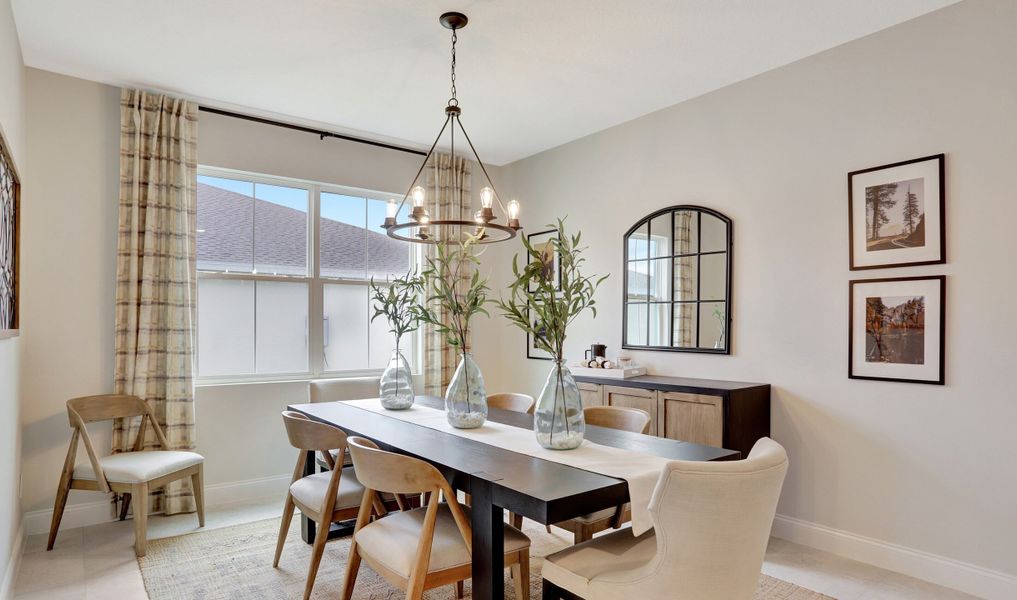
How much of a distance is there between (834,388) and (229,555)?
3305mm

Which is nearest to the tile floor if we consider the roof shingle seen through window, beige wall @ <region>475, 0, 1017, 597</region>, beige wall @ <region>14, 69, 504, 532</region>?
beige wall @ <region>475, 0, 1017, 597</region>

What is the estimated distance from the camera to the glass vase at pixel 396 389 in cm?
314

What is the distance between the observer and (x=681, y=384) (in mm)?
3400

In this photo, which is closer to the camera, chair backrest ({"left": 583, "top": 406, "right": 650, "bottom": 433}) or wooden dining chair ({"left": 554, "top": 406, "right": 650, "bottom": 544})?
wooden dining chair ({"left": 554, "top": 406, "right": 650, "bottom": 544})

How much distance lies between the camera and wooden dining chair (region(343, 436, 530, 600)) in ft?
6.02

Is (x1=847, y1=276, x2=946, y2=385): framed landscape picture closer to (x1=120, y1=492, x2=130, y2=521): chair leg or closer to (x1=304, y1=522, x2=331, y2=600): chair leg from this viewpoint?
(x1=304, y1=522, x2=331, y2=600): chair leg

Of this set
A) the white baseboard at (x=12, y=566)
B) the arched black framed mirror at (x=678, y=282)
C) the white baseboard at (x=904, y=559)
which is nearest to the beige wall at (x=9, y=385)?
the white baseboard at (x=12, y=566)

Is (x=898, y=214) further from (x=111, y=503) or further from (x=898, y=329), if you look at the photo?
(x=111, y=503)

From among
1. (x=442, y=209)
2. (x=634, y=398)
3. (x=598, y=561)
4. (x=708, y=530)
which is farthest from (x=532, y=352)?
(x=708, y=530)

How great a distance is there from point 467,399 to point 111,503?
257cm

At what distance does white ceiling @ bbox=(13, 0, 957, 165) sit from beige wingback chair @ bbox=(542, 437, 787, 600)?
2161 mm

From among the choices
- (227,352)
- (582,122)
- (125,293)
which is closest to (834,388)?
(582,122)

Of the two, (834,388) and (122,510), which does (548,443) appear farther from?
(122,510)

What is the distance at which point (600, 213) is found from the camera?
450 centimetres
